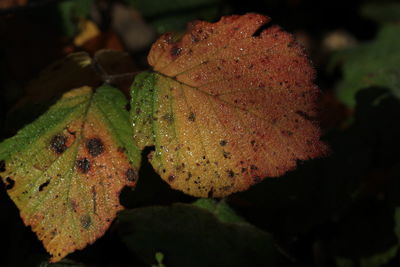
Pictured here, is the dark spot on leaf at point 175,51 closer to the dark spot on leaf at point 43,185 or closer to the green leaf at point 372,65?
the dark spot on leaf at point 43,185

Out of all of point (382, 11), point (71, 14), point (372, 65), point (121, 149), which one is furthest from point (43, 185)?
point (382, 11)

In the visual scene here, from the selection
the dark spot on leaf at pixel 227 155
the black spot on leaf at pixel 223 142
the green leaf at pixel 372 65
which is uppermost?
the black spot on leaf at pixel 223 142

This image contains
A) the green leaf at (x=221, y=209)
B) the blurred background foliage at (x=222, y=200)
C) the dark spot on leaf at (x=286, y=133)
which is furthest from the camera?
the green leaf at (x=221, y=209)

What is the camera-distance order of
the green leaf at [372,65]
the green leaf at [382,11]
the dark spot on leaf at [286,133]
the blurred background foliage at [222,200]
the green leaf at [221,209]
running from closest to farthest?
the dark spot on leaf at [286,133]
the blurred background foliage at [222,200]
the green leaf at [221,209]
the green leaf at [372,65]
the green leaf at [382,11]

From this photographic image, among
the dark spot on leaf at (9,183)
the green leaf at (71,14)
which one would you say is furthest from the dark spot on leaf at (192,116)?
the green leaf at (71,14)

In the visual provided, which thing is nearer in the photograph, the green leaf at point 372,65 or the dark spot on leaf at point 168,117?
the dark spot on leaf at point 168,117

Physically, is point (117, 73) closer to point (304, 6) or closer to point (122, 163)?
point (122, 163)

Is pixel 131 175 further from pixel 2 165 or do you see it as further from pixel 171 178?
pixel 2 165

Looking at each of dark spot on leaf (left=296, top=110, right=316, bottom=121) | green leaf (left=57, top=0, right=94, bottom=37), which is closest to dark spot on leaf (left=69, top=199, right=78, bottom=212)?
dark spot on leaf (left=296, top=110, right=316, bottom=121)
